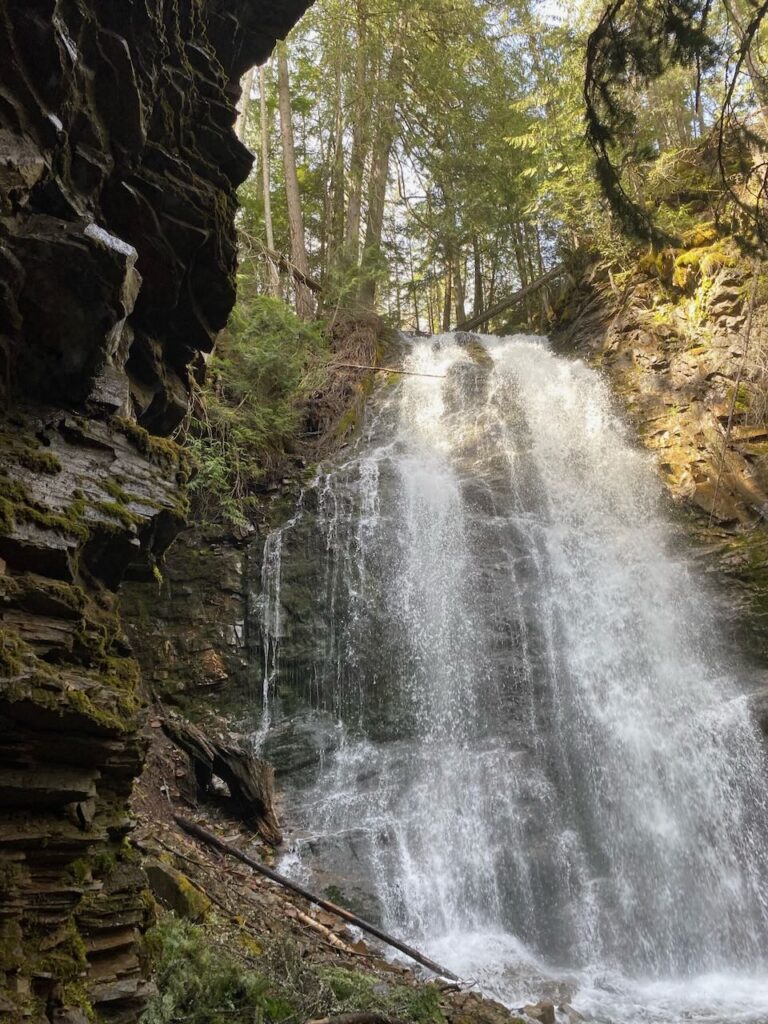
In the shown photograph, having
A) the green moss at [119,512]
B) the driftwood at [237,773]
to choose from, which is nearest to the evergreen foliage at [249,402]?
the driftwood at [237,773]

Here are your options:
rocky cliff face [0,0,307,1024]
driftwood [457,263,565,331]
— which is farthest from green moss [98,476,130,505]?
driftwood [457,263,565,331]

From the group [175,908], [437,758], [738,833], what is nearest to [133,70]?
[175,908]

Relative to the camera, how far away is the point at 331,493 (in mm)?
12172

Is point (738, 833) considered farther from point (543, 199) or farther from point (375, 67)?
point (375, 67)

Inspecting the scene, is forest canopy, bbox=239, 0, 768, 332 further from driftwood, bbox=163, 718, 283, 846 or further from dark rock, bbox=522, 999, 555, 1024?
dark rock, bbox=522, 999, 555, 1024

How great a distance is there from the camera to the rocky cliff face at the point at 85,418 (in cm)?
337

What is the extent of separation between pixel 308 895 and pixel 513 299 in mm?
17758

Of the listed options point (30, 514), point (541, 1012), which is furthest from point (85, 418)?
point (541, 1012)

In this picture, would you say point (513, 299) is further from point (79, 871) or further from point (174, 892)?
point (79, 871)

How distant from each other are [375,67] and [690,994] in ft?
67.3

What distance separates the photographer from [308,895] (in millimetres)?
6648

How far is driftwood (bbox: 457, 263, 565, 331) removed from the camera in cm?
1970

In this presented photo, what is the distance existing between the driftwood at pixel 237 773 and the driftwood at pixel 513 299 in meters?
16.1

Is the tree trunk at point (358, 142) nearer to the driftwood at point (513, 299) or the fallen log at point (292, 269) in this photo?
the fallen log at point (292, 269)
